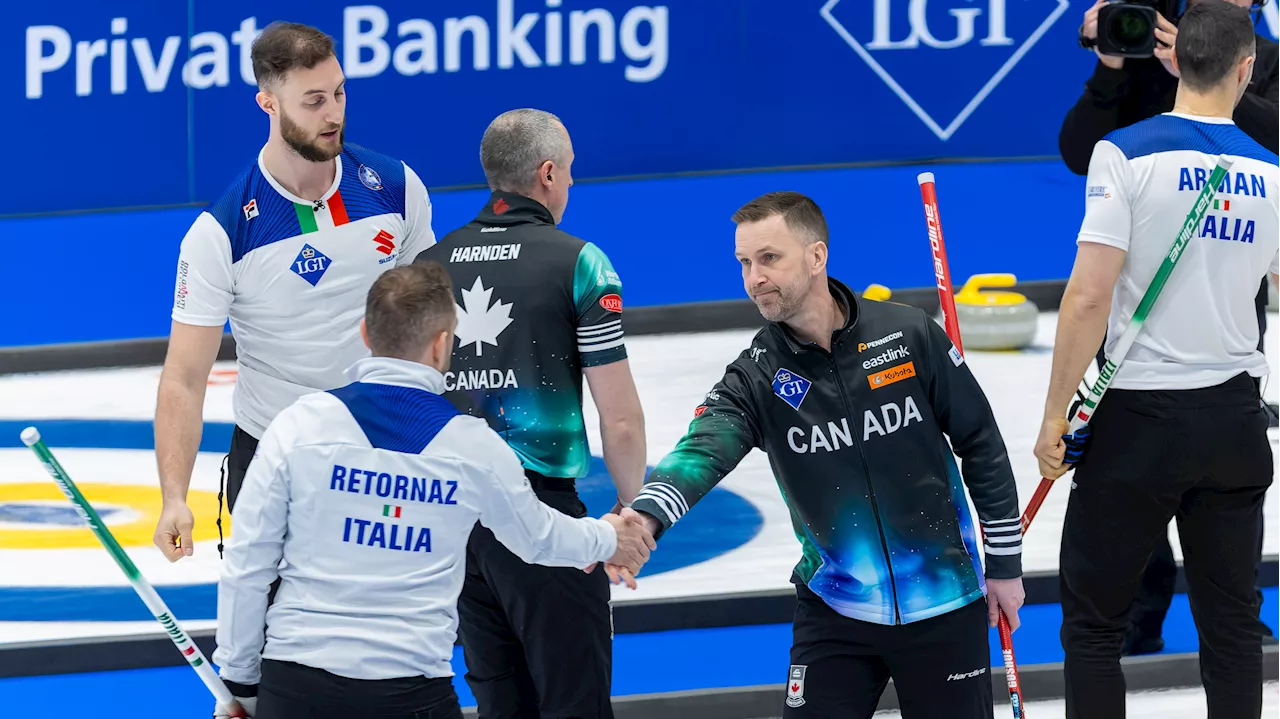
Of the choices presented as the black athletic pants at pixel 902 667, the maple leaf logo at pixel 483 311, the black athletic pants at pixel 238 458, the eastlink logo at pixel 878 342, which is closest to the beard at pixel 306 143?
the maple leaf logo at pixel 483 311

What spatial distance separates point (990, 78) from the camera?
13.2 meters

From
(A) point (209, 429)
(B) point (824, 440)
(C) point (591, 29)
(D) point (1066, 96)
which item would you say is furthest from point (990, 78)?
(B) point (824, 440)

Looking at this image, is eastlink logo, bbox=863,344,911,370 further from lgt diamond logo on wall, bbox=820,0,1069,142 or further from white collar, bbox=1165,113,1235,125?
lgt diamond logo on wall, bbox=820,0,1069,142

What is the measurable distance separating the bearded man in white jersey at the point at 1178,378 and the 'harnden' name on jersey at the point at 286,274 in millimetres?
1804

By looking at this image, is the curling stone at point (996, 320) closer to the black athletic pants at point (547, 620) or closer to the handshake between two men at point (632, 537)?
the black athletic pants at point (547, 620)

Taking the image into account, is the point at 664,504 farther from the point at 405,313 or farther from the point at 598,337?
the point at 405,313

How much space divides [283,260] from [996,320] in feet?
19.2

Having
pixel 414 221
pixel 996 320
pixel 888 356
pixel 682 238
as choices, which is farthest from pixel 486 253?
pixel 682 238

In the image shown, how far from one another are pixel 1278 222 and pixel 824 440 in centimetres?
142

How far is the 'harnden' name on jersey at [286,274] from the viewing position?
15.3 feet

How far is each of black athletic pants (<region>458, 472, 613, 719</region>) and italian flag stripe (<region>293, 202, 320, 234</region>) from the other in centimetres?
86

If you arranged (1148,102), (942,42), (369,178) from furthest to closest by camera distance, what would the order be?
(942,42), (1148,102), (369,178)

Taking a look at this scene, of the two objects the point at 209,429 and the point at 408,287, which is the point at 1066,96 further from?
the point at 408,287

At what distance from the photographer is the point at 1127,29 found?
529cm
